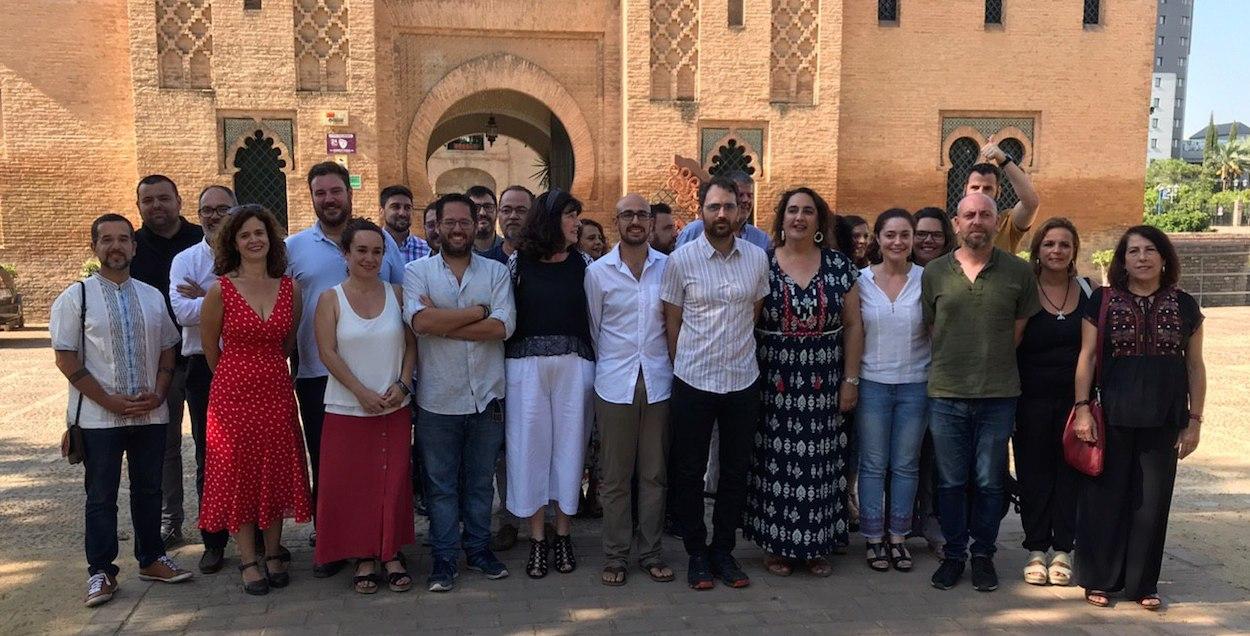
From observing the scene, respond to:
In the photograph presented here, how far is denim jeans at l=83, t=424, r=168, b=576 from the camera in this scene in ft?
12.9

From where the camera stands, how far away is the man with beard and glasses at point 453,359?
4.09m

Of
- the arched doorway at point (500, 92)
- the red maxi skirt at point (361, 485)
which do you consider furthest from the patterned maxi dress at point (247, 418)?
the arched doorway at point (500, 92)

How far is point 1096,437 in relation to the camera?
3.89 meters

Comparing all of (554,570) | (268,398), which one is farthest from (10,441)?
(554,570)

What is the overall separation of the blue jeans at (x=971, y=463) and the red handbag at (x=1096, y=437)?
28 centimetres

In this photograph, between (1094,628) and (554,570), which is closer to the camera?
(1094,628)

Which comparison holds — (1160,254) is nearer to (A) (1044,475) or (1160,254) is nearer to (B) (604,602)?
(A) (1044,475)

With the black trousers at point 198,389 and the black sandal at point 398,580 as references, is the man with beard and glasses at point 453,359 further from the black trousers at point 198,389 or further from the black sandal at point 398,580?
the black trousers at point 198,389

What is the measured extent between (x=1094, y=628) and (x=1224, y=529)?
80.2 inches

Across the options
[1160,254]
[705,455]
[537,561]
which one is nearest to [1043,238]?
[1160,254]

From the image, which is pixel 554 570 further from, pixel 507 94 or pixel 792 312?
pixel 507 94

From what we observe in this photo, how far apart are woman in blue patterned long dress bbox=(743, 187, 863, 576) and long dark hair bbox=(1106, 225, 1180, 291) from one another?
115 centimetres

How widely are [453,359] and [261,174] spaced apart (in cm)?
1171

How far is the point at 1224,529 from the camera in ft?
16.8
